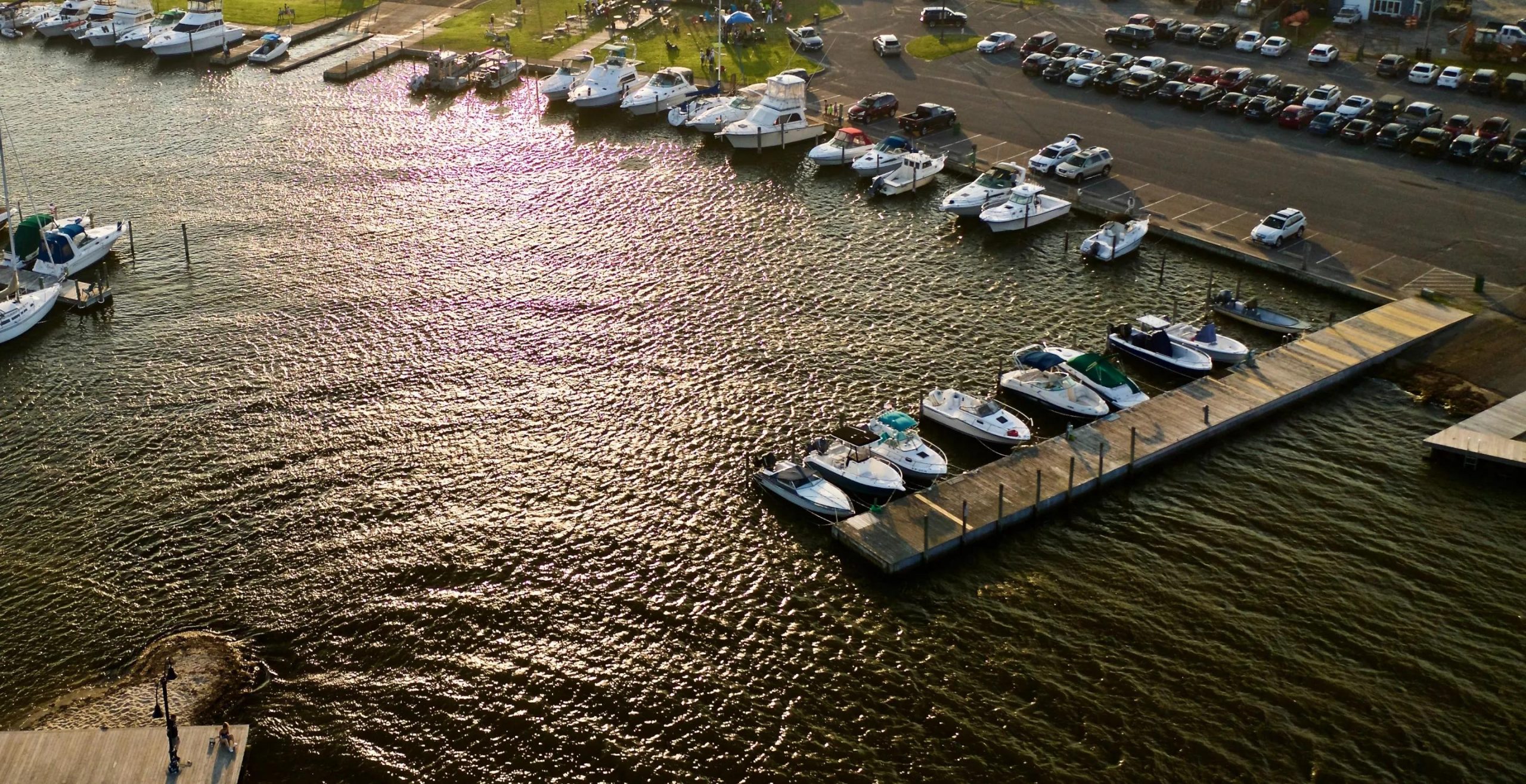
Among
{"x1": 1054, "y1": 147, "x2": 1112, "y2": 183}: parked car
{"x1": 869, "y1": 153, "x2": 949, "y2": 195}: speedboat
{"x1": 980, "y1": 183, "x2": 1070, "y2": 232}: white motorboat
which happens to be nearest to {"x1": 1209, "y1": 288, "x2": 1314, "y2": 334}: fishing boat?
{"x1": 980, "y1": 183, "x2": 1070, "y2": 232}: white motorboat

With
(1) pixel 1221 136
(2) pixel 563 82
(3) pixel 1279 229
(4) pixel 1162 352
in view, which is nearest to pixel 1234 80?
(1) pixel 1221 136

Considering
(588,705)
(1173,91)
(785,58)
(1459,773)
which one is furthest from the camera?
(785,58)

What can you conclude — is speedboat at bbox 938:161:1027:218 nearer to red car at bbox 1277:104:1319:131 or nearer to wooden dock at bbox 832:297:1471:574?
red car at bbox 1277:104:1319:131

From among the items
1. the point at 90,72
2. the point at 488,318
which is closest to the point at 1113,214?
the point at 488,318

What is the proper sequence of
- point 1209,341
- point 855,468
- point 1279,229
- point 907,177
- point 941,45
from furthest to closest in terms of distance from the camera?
point 941,45 < point 907,177 < point 1279,229 < point 1209,341 < point 855,468

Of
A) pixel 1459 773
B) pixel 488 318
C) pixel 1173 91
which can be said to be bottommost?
pixel 1459 773

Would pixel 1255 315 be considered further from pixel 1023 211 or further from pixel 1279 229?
pixel 1023 211

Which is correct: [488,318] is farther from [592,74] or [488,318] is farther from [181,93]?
[181,93]

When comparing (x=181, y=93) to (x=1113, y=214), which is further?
(x=181, y=93)
